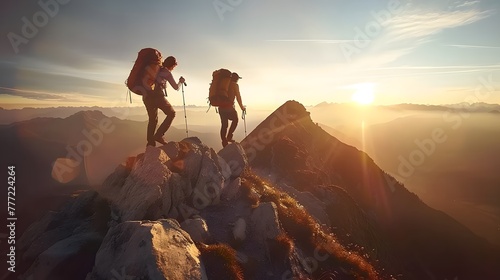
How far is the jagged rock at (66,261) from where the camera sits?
→ 9469 mm

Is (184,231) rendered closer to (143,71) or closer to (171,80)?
(171,80)

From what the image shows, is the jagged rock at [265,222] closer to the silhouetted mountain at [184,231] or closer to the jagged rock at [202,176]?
the silhouetted mountain at [184,231]

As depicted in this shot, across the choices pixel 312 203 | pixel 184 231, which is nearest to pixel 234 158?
pixel 184 231

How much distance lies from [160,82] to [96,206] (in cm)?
696

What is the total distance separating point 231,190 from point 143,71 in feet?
24.7

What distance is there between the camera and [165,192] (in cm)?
1185

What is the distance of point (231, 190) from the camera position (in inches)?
586

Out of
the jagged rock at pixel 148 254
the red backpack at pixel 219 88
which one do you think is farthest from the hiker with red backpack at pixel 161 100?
the jagged rock at pixel 148 254

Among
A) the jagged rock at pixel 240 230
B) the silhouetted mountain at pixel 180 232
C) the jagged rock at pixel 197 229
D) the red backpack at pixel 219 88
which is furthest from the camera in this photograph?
the red backpack at pixel 219 88

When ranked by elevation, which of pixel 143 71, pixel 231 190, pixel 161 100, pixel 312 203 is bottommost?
pixel 312 203

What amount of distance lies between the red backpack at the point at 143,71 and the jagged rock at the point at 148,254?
6.66 metres

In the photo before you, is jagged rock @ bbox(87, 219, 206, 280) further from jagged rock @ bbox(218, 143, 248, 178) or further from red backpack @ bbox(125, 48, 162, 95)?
jagged rock @ bbox(218, 143, 248, 178)

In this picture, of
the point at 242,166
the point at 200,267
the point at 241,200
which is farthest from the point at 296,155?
the point at 200,267

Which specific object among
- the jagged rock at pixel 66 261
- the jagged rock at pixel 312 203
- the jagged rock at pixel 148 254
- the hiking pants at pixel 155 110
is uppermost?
the hiking pants at pixel 155 110
